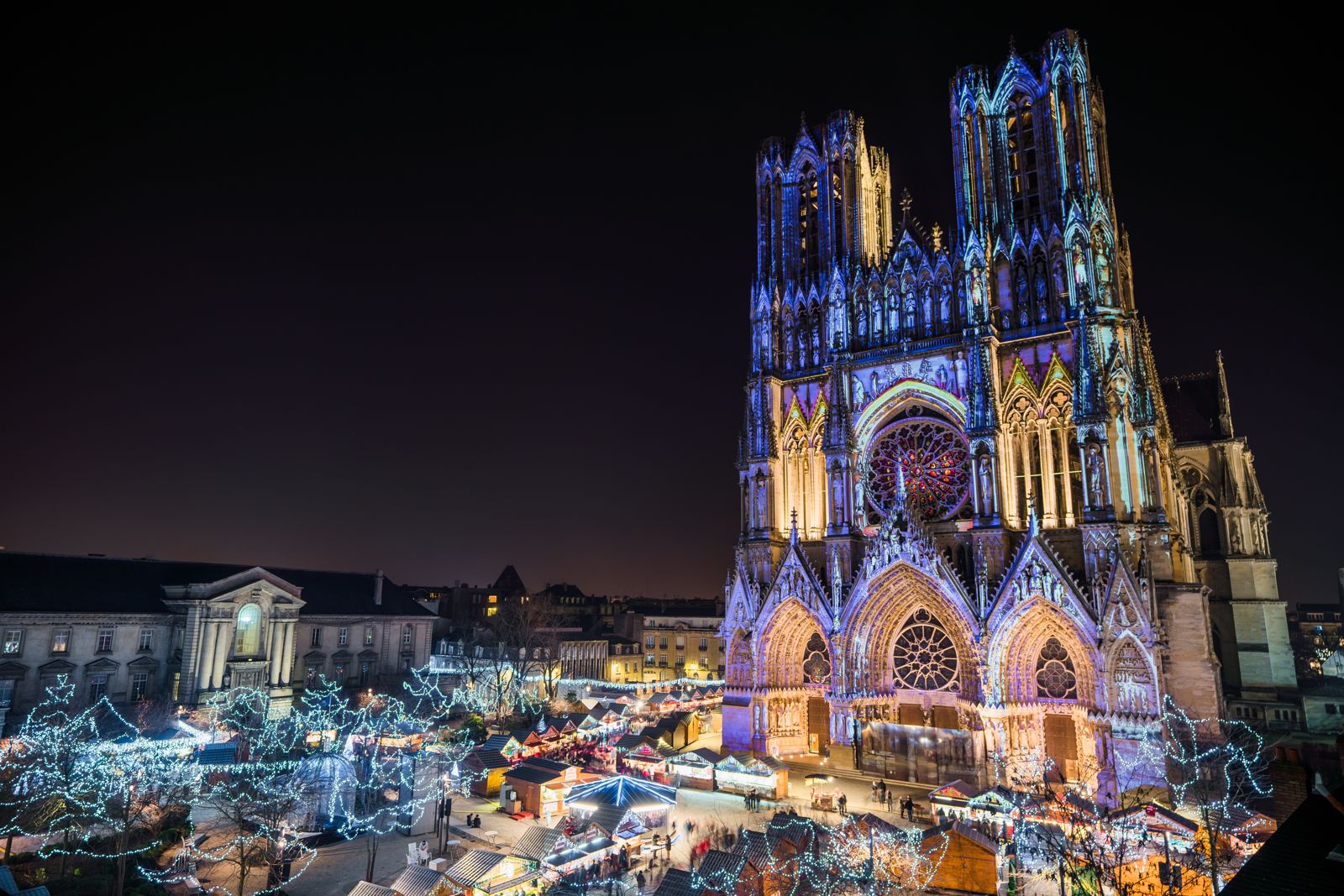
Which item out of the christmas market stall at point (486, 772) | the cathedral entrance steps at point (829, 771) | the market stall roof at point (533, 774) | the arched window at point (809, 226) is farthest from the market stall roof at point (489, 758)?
the arched window at point (809, 226)

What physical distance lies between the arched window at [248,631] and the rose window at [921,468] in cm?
4158

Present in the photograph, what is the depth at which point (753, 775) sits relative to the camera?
34625 millimetres

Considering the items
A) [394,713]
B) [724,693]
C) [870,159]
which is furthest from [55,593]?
[870,159]

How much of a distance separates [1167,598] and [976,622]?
8.10m

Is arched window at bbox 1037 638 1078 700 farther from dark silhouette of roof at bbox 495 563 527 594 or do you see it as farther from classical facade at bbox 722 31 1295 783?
dark silhouette of roof at bbox 495 563 527 594

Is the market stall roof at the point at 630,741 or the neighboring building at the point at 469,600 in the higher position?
the neighboring building at the point at 469,600

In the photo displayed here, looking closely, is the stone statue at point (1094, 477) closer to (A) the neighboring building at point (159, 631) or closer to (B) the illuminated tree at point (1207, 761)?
(B) the illuminated tree at point (1207, 761)

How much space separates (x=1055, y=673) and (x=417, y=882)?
2940 cm

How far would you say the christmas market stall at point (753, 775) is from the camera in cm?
3406

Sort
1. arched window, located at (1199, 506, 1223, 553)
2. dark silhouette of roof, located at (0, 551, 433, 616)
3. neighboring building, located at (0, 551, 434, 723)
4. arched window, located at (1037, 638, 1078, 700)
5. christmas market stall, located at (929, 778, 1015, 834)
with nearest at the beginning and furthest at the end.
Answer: christmas market stall, located at (929, 778, 1015, 834)
arched window, located at (1037, 638, 1078, 700)
neighboring building, located at (0, 551, 434, 723)
dark silhouette of roof, located at (0, 551, 433, 616)
arched window, located at (1199, 506, 1223, 553)

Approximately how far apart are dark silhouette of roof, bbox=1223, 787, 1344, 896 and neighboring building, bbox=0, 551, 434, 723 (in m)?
53.7

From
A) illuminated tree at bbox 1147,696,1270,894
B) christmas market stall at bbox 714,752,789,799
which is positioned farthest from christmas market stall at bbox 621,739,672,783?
illuminated tree at bbox 1147,696,1270,894

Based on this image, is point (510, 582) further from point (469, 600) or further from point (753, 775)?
point (753, 775)

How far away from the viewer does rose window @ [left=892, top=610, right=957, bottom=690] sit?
3991cm
